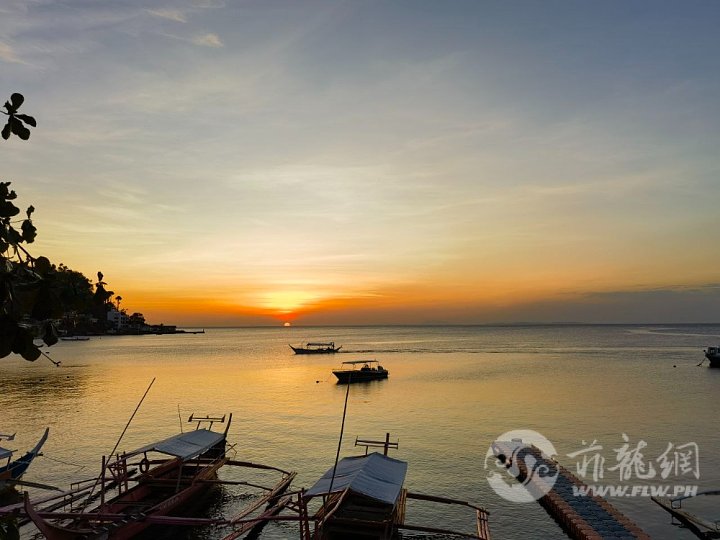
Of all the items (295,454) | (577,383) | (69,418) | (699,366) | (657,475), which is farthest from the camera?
(699,366)

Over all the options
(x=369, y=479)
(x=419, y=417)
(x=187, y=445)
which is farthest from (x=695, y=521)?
(x=419, y=417)

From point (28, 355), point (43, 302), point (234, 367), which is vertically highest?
point (43, 302)

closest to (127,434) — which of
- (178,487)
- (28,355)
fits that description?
(178,487)

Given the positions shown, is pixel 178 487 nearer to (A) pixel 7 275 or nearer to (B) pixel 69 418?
(A) pixel 7 275

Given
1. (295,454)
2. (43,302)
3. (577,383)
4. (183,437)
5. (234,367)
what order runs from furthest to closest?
1. (234,367)
2. (577,383)
3. (295,454)
4. (183,437)
5. (43,302)

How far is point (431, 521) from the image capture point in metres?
24.2

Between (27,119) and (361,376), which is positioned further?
(361,376)

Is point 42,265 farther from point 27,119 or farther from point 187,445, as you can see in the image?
point 187,445

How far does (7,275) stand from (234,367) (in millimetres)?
108561

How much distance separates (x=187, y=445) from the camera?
25.6 metres

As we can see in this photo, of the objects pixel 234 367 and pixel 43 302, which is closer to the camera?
pixel 43 302

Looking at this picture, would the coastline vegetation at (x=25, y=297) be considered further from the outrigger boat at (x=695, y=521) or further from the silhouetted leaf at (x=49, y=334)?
the outrigger boat at (x=695, y=521)

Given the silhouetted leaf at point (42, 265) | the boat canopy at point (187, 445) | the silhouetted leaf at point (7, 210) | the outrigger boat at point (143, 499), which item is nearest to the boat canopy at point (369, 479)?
the outrigger boat at point (143, 499)

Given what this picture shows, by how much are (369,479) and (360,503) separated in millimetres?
1598
